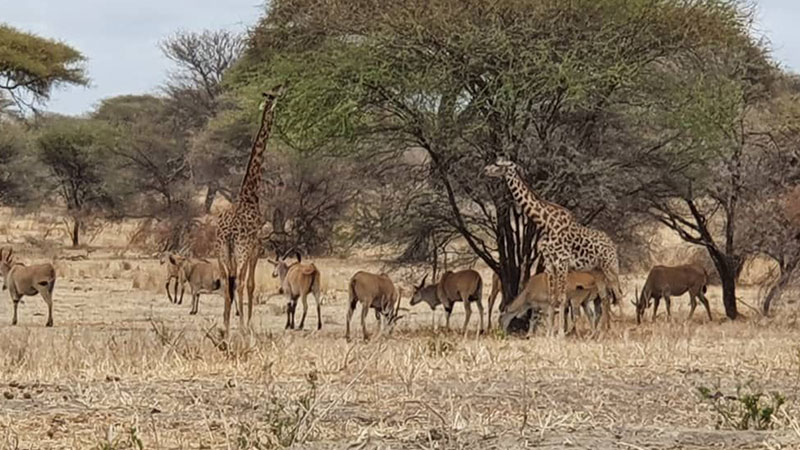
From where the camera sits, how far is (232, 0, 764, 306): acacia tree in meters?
17.8

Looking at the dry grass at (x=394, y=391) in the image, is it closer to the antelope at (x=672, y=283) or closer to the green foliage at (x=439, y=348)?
the green foliage at (x=439, y=348)

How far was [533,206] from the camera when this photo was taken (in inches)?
711

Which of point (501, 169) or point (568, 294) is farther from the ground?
point (501, 169)

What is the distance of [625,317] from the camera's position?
22.5 meters

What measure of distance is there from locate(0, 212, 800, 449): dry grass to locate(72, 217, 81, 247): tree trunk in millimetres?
25084

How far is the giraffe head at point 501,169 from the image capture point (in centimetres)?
1775

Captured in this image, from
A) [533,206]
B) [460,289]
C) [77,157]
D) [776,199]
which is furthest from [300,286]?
[77,157]

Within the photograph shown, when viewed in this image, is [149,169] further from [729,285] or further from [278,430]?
[278,430]

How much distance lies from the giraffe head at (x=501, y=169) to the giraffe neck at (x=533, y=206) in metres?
0.08

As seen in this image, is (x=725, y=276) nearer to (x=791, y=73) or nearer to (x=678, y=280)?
(x=678, y=280)

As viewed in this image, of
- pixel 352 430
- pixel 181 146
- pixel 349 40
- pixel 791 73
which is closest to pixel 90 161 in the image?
pixel 181 146

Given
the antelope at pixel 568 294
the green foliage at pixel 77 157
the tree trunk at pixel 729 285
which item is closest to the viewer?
the antelope at pixel 568 294

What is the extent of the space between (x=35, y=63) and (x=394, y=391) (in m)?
28.4

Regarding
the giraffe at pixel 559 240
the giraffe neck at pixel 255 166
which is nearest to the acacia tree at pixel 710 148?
the giraffe at pixel 559 240
